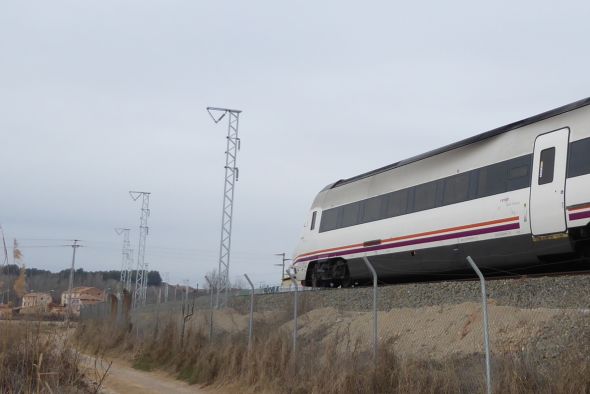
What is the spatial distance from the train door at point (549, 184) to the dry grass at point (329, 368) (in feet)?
11.8

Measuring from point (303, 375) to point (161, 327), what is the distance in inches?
368

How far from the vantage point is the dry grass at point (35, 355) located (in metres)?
8.11

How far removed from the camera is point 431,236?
49.6 ft

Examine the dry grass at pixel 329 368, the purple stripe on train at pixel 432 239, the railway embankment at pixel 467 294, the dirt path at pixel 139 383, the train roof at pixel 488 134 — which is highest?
the train roof at pixel 488 134

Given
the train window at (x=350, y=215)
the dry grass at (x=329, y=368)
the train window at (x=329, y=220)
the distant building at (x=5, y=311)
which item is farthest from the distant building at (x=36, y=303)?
the train window at (x=329, y=220)

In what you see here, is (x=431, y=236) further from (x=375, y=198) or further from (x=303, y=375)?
(x=303, y=375)

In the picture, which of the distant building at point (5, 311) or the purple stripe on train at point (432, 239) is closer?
the distant building at point (5, 311)

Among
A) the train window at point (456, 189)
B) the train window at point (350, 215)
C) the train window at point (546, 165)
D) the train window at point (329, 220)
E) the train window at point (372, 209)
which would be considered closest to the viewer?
the train window at point (546, 165)

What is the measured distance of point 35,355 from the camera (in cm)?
867

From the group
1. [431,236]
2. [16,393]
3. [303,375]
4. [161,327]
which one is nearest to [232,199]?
[161,327]

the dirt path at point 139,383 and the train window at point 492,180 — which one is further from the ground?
the train window at point 492,180

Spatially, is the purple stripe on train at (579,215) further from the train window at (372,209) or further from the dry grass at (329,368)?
the train window at (372,209)

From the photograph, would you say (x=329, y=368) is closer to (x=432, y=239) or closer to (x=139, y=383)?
(x=432, y=239)

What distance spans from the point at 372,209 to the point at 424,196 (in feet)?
7.15
